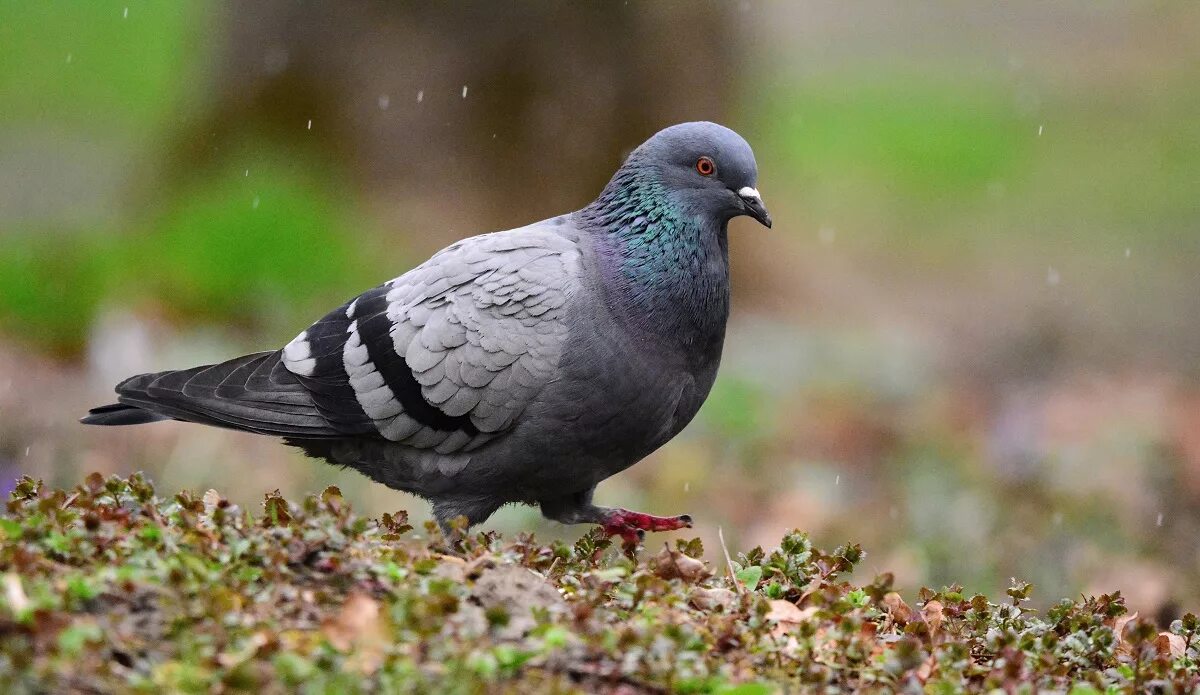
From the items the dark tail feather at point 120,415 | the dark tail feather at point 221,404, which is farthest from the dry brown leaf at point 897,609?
the dark tail feather at point 120,415

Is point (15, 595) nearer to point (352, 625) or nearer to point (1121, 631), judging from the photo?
point (352, 625)

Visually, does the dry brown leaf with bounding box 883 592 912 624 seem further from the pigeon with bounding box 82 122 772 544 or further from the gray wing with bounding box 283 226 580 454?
the gray wing with bounding box 283 226 580 454

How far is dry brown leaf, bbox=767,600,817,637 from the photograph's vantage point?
3484 millimetres

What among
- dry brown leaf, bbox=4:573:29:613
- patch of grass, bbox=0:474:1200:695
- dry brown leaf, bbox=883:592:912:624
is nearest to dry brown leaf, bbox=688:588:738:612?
patch of grass, bbox=0:474:1200:695

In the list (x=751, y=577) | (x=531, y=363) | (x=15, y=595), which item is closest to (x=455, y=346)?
(x=531, y=363)

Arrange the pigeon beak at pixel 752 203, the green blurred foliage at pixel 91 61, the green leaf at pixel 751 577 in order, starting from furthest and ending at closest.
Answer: the green blurred foliage at pixel 91 61, the pigeon beak at pixel 752 203, the green leaf at pixel 751 577

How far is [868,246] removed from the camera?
13633mm

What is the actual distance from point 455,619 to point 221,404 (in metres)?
1.99

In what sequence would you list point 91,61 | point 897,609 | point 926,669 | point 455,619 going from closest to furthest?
point 455,619, point 926,669, point 897,609, point 91,61

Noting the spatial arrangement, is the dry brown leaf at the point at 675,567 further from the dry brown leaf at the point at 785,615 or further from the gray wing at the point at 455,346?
the gray wing at the point at 455,346

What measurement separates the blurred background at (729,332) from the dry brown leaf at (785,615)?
2.83 meters

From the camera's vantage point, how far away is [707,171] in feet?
15.0

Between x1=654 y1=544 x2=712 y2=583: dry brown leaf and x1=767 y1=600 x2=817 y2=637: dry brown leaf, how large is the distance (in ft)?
0.76

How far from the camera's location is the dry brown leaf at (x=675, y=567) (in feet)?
12.3
